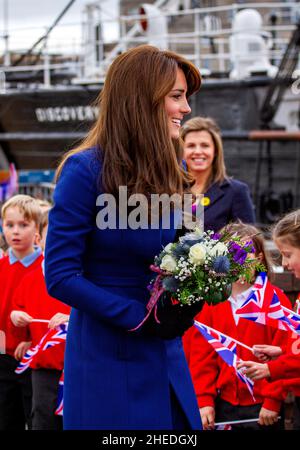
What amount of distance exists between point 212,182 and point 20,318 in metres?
1.37

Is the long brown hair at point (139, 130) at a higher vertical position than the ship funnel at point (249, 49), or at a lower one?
lower

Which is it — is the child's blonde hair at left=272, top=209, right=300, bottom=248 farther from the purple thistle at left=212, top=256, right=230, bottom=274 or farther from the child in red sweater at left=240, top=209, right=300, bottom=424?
the purple thistle at left=212, top=256, right=230, bottom=274

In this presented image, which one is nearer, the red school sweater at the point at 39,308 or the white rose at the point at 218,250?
the white rose at the point at 218,250

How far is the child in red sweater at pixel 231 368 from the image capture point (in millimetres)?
3678

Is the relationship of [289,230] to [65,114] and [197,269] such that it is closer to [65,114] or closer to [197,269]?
[197,269]

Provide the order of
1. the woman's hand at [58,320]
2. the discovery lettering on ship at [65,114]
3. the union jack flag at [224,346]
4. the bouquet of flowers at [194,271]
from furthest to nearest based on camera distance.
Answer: the discovery lettering on ship at [65,114] → the woman's hand at [58,320] → the union jack flag at [224,346] → the bouquet of flowers at [194,271]

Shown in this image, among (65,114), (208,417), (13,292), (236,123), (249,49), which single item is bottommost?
(208,417)

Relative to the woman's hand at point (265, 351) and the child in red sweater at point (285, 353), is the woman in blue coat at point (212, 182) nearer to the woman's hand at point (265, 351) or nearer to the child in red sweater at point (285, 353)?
the child in red sweater at point (285, 353)

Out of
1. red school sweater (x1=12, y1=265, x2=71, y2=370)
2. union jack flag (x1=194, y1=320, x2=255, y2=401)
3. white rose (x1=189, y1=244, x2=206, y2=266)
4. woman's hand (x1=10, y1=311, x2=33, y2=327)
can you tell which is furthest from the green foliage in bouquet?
woman's hand (x1=10, y1=311, x2=33, y2=327)

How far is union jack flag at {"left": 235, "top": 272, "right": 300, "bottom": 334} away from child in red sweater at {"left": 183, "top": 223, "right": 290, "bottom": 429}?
4.0 inches

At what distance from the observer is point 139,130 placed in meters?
2.54

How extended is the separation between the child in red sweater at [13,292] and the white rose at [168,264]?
2.06 meters

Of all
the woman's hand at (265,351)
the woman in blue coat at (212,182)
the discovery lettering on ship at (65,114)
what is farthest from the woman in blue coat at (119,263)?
the discovery lettering on ship at (65,114)

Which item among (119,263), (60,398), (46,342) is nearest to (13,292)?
(46,342)
